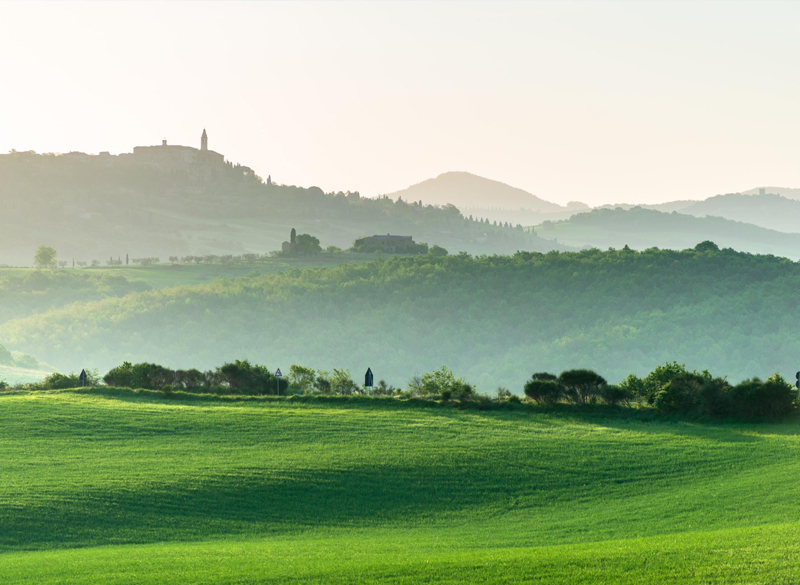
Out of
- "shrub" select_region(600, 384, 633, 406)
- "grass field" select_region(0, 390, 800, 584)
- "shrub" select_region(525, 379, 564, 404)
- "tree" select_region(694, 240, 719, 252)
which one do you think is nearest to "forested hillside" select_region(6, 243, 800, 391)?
"tree" select_region(694, 240, 719, 252)

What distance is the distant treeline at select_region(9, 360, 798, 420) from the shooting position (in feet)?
117

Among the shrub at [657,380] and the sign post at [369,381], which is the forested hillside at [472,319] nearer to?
the shrub at [657,380]

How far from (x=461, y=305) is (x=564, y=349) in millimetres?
27910

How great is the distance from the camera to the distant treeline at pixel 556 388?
35.6 meters

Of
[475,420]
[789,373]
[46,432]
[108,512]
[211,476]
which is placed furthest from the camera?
[789,373]

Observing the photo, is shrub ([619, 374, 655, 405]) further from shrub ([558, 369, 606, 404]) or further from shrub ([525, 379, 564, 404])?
shrub ([525, 379, 564, 404])

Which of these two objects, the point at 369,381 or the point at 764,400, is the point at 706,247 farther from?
the point at 369,381

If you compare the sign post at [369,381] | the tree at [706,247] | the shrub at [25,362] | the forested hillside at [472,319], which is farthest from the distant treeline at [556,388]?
the tree at [706,247]

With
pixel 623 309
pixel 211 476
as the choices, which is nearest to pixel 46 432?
pixel 211 476

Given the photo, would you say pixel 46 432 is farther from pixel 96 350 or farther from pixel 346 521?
pixel 96 350

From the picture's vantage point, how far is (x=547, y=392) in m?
39.2

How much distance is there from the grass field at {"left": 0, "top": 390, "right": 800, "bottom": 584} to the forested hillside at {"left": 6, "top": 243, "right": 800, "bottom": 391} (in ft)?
358

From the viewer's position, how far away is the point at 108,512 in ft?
78.6

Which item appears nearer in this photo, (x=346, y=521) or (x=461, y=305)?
(x=346, y=521)
